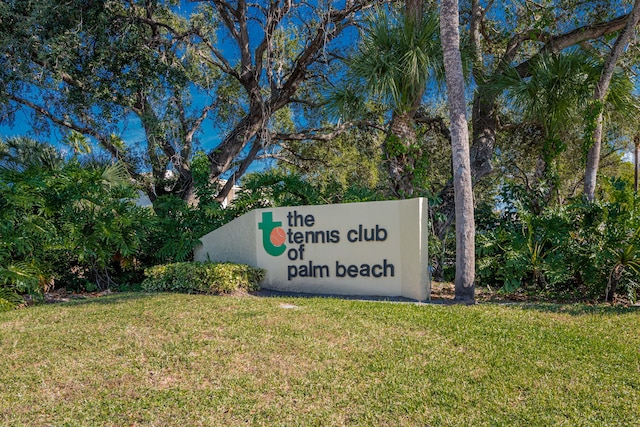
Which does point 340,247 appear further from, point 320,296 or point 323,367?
point 323,367

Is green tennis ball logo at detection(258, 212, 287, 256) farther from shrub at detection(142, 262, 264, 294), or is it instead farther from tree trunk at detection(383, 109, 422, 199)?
tree trunk at detection(383, 109, 422, 199)

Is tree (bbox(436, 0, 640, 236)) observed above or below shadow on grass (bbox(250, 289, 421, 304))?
above

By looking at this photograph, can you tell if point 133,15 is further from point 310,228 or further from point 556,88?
point 556,88

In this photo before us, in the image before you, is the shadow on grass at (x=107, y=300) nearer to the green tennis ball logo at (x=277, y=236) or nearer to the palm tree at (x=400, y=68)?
the green tennis ball logo at (x=277, y=236)

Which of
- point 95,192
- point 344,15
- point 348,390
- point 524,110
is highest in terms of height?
point 344,15

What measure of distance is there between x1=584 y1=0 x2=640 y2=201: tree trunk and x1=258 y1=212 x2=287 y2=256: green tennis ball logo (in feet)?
17.9

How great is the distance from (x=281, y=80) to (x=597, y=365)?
9895mm

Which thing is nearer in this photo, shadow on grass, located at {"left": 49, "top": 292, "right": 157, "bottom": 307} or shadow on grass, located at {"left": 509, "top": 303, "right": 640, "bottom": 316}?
shadow on grass, located at {"left": 509, "top": 303, "right": 640, "bottom": 316}

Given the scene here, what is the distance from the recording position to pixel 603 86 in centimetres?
805

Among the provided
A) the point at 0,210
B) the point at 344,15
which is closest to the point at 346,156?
the point at 344,15

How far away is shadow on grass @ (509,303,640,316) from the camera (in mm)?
5910

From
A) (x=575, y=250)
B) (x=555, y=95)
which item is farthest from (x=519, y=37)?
(x=575, y=250)

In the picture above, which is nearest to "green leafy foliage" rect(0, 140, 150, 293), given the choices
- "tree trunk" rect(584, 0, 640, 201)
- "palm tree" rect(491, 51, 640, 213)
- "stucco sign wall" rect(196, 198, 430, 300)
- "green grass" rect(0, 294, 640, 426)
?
"green grass" rect(0, 294, 640, 426)

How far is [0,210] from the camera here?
753cm
